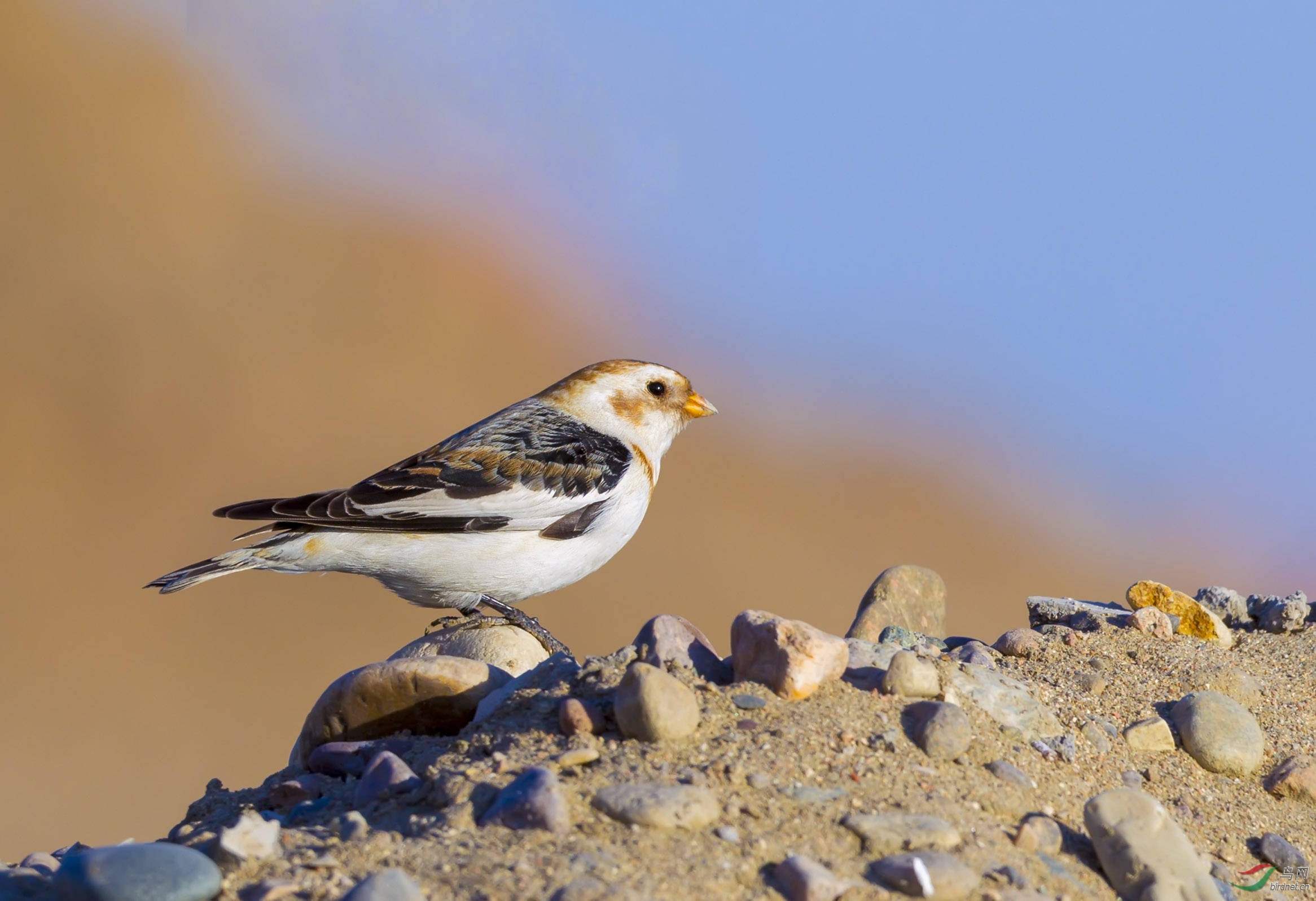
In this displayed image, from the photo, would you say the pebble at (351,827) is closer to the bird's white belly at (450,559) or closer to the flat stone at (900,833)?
the flat stone at (900,833)

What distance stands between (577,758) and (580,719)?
9.5 inches

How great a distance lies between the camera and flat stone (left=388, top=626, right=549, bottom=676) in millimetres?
5645

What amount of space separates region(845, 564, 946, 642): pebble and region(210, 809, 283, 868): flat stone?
3761mm

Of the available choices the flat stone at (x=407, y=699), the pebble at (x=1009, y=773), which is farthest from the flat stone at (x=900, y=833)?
the flat stone at (x=407, y=699)

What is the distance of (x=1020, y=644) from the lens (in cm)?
555

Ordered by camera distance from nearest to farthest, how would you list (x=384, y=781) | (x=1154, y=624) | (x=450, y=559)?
(x=384, y=781) < (x=1154, y=624) < (x=450, y=559)

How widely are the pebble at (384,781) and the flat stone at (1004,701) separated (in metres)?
1.95

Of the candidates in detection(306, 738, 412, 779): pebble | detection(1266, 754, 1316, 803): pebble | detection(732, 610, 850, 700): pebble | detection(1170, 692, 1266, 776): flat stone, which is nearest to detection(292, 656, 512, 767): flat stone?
detection(306, 738, 412, 779): pebble

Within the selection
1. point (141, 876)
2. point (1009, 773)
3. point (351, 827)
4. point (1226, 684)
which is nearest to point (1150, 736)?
point (1226, 684)

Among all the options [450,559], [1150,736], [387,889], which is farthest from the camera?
[450,559]

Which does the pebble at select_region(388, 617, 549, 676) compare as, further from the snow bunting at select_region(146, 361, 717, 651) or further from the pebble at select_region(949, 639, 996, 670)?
the pebble at select_region(949, 639, 996, 670)

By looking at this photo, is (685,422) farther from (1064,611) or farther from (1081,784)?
(1081,784)

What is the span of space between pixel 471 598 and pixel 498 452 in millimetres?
883

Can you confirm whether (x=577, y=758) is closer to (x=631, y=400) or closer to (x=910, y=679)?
(x=910, y=679)
